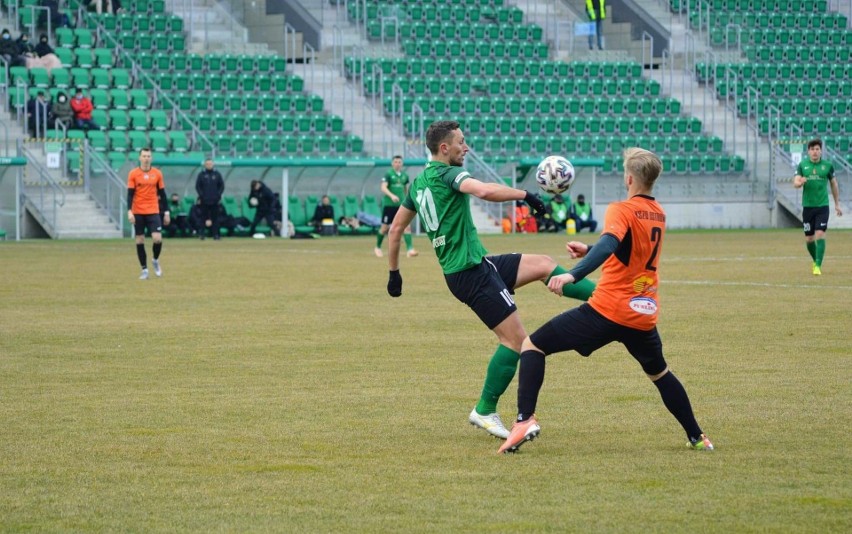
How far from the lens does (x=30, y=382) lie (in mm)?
10125

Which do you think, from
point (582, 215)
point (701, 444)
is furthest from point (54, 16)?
point (701, 444)

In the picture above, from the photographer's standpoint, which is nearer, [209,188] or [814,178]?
[814,178]

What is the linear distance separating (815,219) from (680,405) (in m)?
14.3

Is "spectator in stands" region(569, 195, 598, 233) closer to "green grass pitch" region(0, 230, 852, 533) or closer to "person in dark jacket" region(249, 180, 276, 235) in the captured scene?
"person in dark jacket" region(249, 180, 276, 235)

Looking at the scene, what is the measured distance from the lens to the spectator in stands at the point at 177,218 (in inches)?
1400

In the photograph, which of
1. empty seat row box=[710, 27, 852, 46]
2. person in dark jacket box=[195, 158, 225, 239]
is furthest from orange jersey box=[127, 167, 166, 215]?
empty seat row box=[710, 27, 852, 46]

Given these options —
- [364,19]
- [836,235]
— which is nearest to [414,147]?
[364,19]

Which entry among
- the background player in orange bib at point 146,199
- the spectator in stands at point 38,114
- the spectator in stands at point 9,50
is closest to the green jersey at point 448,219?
the background player in orange bib at point 146,199

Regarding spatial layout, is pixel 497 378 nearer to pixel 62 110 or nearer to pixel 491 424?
pixel 491 424

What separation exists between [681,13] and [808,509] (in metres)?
45.2

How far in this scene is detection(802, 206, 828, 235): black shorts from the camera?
20.8 m

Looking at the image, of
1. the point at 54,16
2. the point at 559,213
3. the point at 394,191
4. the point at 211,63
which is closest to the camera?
the point at 394,191

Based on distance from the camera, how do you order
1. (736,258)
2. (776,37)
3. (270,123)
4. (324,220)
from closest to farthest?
(736,258) → (324,220) → (270,123) → (776,37)

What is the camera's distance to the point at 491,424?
309 inches
